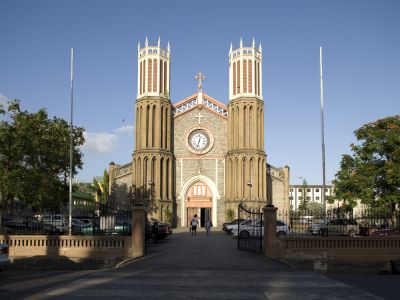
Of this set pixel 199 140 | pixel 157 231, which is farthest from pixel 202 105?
Result: pixel 157 231

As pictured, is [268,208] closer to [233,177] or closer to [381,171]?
[381,171]

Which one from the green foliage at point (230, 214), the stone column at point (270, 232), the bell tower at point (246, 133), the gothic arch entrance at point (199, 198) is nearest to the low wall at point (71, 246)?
the stone column at point (270, 232)

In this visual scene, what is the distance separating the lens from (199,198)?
51.9 metres

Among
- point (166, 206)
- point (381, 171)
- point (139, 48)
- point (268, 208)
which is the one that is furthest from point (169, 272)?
point (139, 48)

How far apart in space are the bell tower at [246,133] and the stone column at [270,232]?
96.5 ft

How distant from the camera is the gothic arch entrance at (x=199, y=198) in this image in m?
51.9

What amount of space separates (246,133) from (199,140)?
5375mm

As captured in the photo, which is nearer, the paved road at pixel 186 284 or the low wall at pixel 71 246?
the paved road at pixel 186 284

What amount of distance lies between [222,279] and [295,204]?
430ft

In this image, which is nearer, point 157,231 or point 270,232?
point 270,232

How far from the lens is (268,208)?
1975cm

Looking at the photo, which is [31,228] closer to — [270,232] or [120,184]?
[270,232]

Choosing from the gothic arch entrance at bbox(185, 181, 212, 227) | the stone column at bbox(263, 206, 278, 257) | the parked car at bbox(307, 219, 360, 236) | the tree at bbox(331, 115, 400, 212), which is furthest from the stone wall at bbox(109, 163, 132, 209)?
the stone column at bbox(263, 206, 278, 257)

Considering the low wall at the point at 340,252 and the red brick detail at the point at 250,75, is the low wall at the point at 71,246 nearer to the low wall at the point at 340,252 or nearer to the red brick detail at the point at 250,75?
the low wall at the point at 340,252
